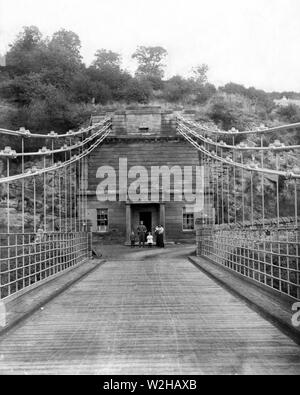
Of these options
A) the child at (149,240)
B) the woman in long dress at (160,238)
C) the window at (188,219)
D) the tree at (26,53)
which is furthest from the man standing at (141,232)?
the tree at (26,53)

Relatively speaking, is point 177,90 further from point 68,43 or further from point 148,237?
point 148,237

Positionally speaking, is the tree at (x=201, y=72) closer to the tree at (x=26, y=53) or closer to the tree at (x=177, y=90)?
the tree at (x=177, y=90)

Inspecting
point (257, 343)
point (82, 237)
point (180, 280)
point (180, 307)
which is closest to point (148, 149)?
point (82, 237)

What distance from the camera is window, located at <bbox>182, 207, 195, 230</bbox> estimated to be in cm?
2597

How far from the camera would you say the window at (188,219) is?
85.2ft

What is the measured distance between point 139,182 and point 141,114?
4.50 metres

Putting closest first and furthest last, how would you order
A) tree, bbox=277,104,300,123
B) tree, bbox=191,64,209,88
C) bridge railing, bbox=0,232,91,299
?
bridge railing, bbox=0,232,91,299
tree, bbox=277,104,300,123
tree, bbox=191,64,209,88

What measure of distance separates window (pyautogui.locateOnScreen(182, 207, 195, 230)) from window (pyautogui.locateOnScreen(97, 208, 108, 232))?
340 cm

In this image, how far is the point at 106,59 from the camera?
155ft

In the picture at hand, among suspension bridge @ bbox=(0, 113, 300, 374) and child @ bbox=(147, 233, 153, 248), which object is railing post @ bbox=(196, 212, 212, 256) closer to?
suspension bridge @ bbox=(0, 113, 300, 374)

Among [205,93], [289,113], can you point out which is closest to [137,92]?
[205,93]

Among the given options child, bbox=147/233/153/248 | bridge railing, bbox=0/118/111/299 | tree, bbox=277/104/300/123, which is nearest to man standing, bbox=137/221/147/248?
child, bbox=147/233/153/248

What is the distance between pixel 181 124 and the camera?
1099 inches

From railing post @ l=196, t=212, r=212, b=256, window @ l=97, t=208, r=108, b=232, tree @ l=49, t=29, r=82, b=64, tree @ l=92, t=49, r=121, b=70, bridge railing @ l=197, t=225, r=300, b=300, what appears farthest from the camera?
tree @ l=92, t=49, r=121, b=70
